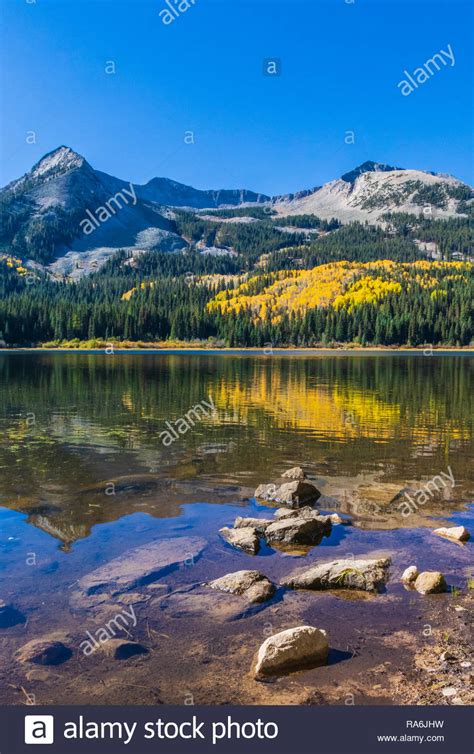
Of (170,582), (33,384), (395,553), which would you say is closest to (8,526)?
(170,582)

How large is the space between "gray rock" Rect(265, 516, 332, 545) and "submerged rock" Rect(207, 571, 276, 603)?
296 centimetres

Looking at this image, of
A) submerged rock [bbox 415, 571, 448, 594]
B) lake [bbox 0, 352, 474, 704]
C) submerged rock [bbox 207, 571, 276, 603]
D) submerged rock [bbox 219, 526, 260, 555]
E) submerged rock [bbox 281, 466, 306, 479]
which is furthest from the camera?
submerged rock [bbox 281, 466, 306, 479]

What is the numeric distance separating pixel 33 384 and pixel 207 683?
56252 mm

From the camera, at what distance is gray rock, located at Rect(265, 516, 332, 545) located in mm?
15344

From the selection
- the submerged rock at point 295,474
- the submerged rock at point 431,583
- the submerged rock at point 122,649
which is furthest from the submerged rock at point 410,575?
the submerged rock at point 295,474

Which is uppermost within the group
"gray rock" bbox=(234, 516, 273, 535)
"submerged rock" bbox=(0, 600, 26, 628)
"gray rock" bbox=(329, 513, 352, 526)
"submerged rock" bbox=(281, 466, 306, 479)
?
"submerged rock" bbox=(281, 466, 306, 479)

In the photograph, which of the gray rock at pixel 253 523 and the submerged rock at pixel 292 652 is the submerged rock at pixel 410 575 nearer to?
the submerged rock at pixel 292 652

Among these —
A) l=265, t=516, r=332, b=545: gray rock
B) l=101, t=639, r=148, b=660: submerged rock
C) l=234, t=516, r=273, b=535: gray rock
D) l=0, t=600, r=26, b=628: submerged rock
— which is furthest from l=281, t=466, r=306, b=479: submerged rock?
l=0, t=600, r=26, b=628: submerged rock

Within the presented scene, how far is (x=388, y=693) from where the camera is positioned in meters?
8.36

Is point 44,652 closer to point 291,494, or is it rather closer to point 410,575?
point 410,575

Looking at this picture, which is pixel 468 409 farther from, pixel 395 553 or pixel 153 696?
pixel 153 696

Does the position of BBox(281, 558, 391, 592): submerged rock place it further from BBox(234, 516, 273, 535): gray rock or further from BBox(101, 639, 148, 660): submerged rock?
BBox(101, 639, 148, 660): submerged rock

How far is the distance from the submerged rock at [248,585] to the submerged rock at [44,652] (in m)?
3.73

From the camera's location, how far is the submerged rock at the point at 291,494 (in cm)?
1888
